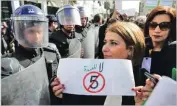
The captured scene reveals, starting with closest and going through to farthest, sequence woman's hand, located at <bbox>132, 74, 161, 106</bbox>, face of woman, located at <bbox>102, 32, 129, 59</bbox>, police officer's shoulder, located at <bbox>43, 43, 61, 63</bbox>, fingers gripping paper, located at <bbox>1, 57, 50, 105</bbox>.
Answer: woman's hand, located at <bbox>132, 74, 161, 106</bbox> < fingers gripping paper, located at <bbox>1, 57, 50, 105</bbox> < face of woman, located at <bbox>102, 32, 129, 59</bbox> < police officer's shoulder, located at <bbox>43, 43, 61, 63</bbox>

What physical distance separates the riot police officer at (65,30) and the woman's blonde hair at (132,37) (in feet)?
5.81

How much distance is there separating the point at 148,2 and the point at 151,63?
2555 millimetres

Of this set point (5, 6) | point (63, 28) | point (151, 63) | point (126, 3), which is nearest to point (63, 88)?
point (151, 63)

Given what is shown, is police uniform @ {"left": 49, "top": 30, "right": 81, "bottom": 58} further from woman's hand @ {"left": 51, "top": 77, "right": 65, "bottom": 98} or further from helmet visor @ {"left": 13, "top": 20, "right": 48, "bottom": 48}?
woman's hand @ {"left": 51, "top": 77, "right": 65, "bottom": 98}

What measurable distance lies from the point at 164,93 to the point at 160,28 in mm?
1361

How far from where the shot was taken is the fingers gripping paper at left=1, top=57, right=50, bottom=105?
136cm

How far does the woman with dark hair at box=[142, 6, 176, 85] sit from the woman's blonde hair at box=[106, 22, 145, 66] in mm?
409

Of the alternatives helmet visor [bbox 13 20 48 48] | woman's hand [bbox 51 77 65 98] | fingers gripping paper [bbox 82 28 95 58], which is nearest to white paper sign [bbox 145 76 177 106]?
woman's hand [bbox 51 77 65 98]

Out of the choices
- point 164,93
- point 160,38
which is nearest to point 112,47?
point 164,93

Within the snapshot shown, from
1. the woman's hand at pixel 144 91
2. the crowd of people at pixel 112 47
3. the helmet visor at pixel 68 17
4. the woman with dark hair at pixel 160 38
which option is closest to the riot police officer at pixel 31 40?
the crowd of people at pixel 112 47

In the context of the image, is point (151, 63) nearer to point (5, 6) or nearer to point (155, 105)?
point (155, 105)

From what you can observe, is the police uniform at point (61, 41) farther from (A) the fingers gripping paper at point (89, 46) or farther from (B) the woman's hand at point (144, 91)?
(B) the woman's hand at point (144, 91)

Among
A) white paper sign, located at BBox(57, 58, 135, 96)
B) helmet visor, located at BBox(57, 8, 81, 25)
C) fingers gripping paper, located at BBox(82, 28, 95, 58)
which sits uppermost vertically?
helmet visor, located at BBox(57, 8, 81, 25)

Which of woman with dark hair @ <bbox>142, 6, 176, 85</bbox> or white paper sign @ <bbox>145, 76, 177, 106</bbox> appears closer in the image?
white paper sign @ <bbox>145, 76, 177, 106</bbox>
